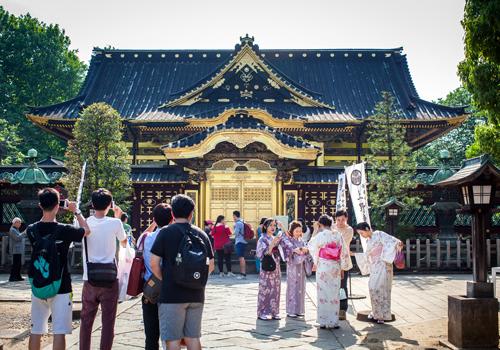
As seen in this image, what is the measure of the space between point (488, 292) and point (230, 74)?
18856 mm

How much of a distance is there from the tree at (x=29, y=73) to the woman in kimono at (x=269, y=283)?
3279 centimetres

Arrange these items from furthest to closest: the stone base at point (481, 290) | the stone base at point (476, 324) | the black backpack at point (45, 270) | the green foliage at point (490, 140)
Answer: the green foliage at point (490, 140)
the stone base at point (481, 290)
the stone base at point (476, 324)
the black backpack at point (45, 270)

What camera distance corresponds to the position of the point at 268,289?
844 cm

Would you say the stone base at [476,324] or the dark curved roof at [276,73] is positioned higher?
the dark curved roof at [276,73]

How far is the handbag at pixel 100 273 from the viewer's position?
5.19m

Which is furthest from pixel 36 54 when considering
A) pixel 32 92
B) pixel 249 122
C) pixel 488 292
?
pixel 488 292

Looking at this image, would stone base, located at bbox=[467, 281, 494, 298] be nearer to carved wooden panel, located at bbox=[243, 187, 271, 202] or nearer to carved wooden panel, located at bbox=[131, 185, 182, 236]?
carved wooden panel, located at bbox=[243, 187, 271, 202]

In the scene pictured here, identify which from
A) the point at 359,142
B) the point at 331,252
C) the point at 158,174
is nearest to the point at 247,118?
the point at 158,174

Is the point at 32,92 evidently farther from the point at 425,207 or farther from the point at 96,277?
the point at 96,277

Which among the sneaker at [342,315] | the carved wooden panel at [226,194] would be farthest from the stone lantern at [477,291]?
the carved wooden panel at [226,194]

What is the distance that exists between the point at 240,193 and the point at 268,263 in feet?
35.0

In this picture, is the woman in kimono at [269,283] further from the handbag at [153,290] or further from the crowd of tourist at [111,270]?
the handbag at [153,290]

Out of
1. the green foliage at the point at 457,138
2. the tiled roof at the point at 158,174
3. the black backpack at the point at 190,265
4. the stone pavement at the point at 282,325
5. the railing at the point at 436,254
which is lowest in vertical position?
the stone pavement at the point at 282,325

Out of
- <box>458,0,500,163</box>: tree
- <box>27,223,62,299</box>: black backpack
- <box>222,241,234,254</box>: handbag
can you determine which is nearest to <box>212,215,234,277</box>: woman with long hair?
<box>222,241,234,254</box>: handbag
